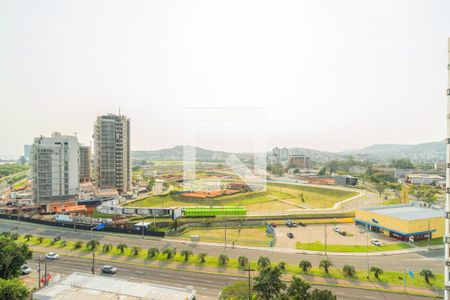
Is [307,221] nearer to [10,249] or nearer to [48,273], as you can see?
[48,273]

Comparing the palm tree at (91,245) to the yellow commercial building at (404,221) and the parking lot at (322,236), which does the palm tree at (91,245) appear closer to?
the parking lot at (322,236)

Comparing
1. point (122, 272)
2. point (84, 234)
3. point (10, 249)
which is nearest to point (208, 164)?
point (84, 234)

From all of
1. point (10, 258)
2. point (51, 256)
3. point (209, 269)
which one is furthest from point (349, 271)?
point (51, 256)

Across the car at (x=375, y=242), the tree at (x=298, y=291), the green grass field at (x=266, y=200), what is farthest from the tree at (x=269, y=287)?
the green grass field at (x=266, y=200)

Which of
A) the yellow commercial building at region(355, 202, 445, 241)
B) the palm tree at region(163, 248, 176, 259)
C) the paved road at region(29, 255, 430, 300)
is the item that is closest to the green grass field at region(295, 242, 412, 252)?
the yellow commercial building at region(355, 202, 445, 241)

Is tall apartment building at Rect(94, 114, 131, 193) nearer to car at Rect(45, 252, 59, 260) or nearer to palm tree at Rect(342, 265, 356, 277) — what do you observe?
Answer: car at Rect(45, 252, 59, 260)
